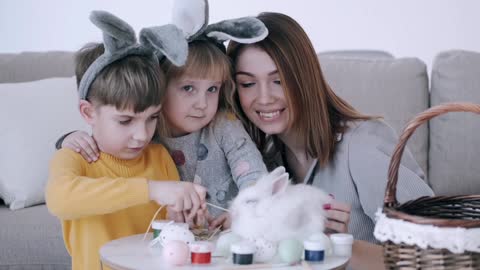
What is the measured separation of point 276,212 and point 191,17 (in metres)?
0.60

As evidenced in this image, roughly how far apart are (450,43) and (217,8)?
1.31 meters

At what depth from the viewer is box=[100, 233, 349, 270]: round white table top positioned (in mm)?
1370

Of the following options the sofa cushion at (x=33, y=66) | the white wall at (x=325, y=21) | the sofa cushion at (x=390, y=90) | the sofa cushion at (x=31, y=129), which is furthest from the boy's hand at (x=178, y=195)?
the white wall at (x=325, y=21)

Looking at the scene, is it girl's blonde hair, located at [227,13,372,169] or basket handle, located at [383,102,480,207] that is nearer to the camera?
basket handle, located at [383,102,480,207]

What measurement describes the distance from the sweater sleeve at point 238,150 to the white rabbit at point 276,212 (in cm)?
32

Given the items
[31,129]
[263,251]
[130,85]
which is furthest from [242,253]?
[31,129]

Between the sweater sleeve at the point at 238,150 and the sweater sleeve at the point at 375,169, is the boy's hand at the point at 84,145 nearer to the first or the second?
the sweater sleeve at the point at 238,150

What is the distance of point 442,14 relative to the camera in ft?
14.4

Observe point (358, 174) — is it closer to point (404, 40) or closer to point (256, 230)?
point (256, 230)

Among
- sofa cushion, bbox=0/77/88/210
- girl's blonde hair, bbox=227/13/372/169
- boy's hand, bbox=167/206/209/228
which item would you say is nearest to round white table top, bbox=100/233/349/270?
boy's hand, bbox=167/206/209/228


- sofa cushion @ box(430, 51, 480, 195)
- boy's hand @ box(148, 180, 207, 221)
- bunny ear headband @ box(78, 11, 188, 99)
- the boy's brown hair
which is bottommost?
sofa cushion @ box(430, 51, 480, 195)

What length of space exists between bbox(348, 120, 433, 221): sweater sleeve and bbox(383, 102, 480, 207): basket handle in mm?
472

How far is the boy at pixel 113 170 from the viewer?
5.17ft

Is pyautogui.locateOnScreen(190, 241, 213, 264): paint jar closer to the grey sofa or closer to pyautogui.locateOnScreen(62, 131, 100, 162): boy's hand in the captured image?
pyautogui.locateOnScreen(62, 131, 100, 162): boy's hand
